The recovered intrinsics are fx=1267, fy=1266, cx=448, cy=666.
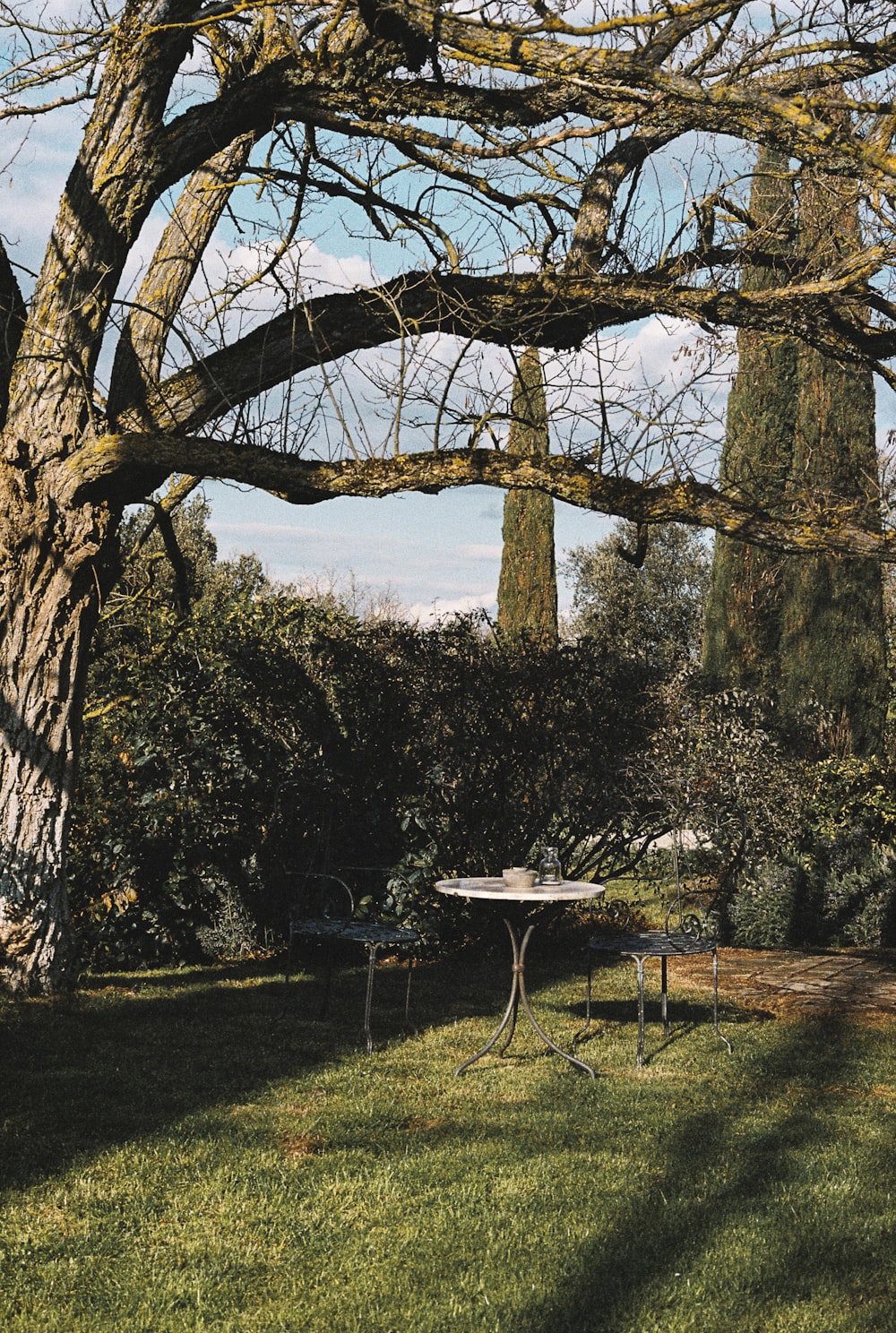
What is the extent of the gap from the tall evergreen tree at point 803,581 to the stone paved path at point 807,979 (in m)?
4.04

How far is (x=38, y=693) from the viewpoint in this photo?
280 inches

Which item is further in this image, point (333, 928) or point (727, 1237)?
point (333, 928)

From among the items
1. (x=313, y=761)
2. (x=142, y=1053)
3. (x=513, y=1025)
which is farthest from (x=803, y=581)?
(x=142, y=1053)

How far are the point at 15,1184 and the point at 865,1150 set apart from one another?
3.23 meters

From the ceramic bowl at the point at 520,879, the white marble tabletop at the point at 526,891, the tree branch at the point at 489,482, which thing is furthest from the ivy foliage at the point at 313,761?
the ceramic bowl at the point at 520,879

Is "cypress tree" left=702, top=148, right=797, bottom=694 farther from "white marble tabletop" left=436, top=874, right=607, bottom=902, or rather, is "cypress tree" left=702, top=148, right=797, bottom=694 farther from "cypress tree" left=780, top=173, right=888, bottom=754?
"white marble tabletop" left=436, top=874, right=607, bottom=902

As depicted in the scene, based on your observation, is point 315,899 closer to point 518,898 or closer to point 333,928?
point 333,928

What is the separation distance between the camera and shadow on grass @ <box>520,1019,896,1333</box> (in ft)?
11.8

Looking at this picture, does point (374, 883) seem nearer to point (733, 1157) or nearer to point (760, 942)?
point (760, 942)

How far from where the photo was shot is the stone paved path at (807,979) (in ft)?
26.0

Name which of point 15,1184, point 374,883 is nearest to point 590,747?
point 374,883

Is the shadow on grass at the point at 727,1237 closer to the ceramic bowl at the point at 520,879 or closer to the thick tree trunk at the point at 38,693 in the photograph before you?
the ceramic bowl at the point at 520,879

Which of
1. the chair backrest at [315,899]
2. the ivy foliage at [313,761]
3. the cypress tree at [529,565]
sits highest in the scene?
the cypress tree at [529,565]

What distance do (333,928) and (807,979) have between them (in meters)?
3.75
